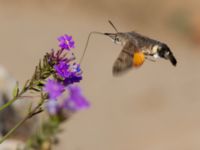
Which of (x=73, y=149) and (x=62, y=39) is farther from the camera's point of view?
(x=73, y=149)

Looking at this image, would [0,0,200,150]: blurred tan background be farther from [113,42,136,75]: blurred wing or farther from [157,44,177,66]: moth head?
[113,42,136,75]: blurred wing

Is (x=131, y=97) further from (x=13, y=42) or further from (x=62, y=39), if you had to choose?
(x=62, y=39)

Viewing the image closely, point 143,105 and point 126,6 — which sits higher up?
point 126,6

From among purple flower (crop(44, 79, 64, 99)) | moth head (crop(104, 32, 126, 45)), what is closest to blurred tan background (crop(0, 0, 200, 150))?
moth head (crop(104, 32, 126, 45))

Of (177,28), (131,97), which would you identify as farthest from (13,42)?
(177,28)

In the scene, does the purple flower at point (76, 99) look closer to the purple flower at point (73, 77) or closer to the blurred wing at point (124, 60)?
the purple flower at point (73, 77)

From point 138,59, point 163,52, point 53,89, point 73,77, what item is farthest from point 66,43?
point 163,52

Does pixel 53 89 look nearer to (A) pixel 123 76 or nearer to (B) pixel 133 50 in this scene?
(B) pixel 133 50

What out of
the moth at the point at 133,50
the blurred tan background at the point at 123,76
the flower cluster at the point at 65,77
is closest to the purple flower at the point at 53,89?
the flower cluster at the point at 65,77
